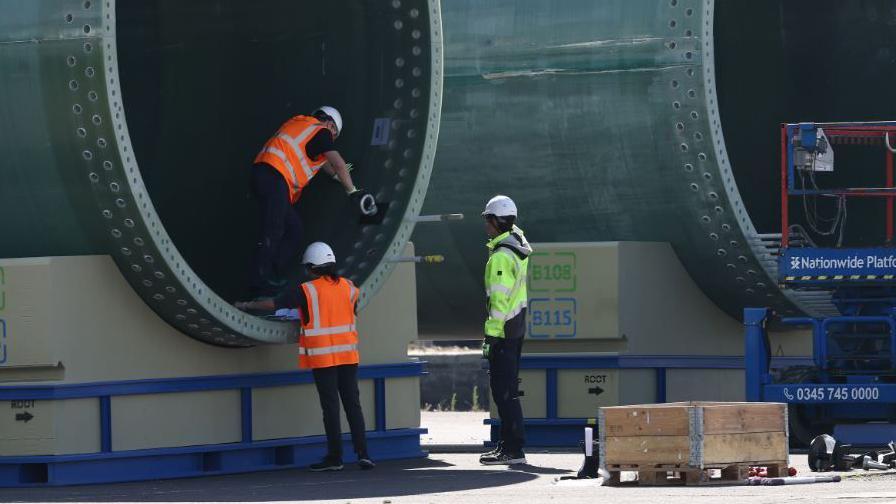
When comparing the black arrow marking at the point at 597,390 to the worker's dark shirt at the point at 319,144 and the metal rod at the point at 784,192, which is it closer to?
the metal rod at the point at 784,192

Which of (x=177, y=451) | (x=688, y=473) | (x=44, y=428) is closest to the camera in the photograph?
(x=688, y=473)

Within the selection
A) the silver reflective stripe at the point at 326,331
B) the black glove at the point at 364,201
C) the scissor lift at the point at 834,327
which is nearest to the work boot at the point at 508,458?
the silver reflective stripe at the point at 326,331

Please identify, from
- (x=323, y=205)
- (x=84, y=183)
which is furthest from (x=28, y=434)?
(x=323, y=205)

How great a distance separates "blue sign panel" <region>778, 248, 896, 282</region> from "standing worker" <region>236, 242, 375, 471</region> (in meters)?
3.56

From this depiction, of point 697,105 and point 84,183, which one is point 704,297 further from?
point 84,183

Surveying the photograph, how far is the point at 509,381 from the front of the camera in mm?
15227

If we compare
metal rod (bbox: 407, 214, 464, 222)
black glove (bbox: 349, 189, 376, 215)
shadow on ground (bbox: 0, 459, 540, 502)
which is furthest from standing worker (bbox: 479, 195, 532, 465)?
black glove (bbox: 349, 189, 376, 215)

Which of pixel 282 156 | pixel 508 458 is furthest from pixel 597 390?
pixel 282 156

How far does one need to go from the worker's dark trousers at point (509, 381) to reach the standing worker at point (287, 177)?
142cm

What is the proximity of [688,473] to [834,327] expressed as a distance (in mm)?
3825

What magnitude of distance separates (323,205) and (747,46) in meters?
4.32

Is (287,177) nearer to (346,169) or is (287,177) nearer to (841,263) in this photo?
(346,169)

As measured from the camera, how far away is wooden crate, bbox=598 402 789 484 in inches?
497

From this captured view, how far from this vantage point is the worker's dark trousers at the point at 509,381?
15.1 metres
